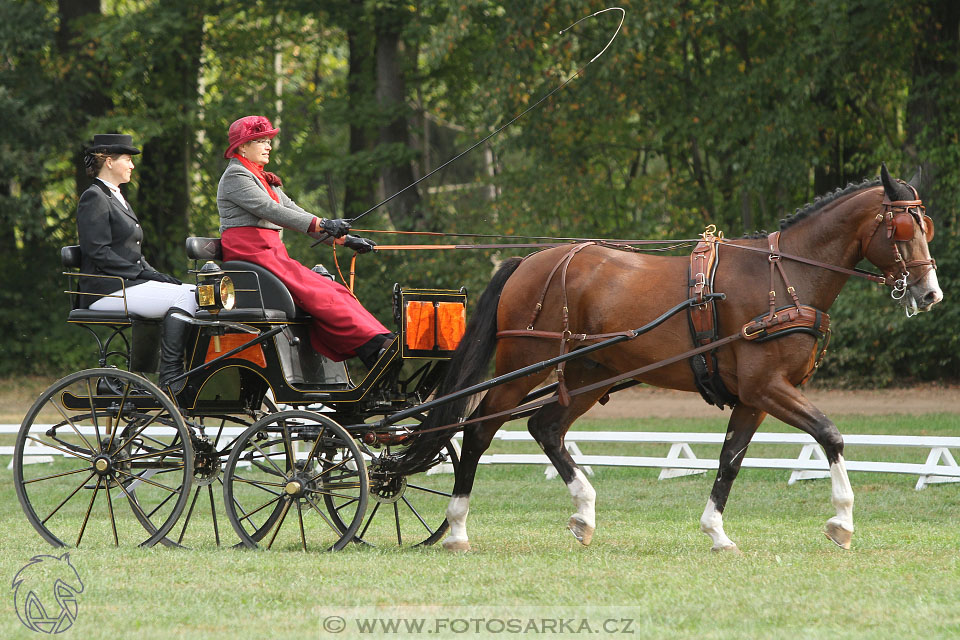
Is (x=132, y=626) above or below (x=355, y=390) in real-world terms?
below

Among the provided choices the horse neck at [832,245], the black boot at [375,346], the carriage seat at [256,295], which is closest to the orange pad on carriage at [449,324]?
the black boot at [375,346]

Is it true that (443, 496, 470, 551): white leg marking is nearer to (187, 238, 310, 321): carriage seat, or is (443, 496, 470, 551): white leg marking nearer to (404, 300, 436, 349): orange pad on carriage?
(404, 300, 436, 349): orange pad on carriage

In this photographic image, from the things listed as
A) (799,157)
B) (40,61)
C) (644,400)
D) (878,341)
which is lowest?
(644,400)

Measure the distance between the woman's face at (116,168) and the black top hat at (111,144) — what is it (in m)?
0.04

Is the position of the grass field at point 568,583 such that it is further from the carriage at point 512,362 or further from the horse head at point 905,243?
the horse head at point 905,243

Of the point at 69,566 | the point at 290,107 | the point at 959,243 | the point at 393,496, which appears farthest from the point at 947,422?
the point at 290,107

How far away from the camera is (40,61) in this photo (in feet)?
74.6

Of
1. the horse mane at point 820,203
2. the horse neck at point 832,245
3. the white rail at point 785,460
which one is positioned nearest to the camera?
the horse neck at point 832,245

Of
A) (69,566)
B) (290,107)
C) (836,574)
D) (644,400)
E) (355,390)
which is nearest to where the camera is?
(836,574)

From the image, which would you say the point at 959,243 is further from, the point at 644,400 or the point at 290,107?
the point at 290,107

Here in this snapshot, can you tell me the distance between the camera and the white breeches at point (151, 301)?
7.04 m

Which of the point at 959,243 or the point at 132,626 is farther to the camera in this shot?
the point at 959,243

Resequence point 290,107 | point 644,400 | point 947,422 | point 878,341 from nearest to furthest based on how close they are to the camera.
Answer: point 947,422 → point 878,341 → point 644,400 → point 290,107

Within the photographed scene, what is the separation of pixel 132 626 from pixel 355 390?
8.26 feet
